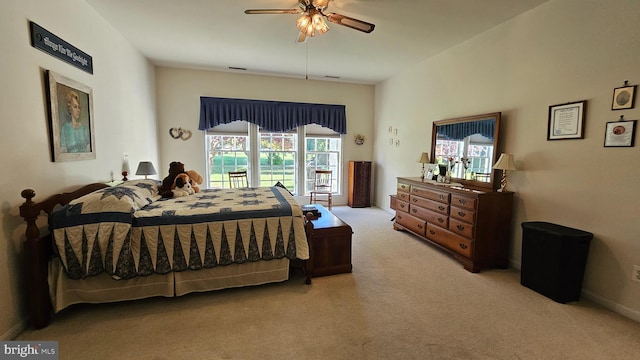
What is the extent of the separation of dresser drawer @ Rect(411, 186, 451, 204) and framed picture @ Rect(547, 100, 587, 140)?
3.74ft

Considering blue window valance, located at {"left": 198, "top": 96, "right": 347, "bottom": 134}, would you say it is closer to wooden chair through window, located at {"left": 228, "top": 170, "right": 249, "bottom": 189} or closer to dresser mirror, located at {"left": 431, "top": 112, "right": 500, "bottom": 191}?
wooden chair through window, located at {"left": 228, "top": 170, "right": 249, "bottom": 189}

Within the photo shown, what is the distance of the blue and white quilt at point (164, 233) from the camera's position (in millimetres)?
2000

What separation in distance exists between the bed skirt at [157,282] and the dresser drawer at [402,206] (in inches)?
88.0

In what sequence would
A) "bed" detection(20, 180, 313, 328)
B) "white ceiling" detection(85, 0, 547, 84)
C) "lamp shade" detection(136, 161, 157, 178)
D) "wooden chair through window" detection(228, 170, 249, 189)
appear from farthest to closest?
1. "wooden chair through window" detection(228, 170, 249, 189)
2. "lamp shade" detection(136, 161, 157, 178)
3. "white ceiling" detection(85, 0, 547, 84)
4. "bed" detection(20, 180, 313, 328)

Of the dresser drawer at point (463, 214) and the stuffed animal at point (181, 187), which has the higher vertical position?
the stuffed animal at point (181, 187)

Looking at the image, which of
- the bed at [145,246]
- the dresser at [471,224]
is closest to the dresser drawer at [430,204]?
the dresser at [471,224]

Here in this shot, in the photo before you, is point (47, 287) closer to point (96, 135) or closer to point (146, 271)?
point (146, 271)

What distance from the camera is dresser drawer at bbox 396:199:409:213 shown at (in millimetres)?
4090

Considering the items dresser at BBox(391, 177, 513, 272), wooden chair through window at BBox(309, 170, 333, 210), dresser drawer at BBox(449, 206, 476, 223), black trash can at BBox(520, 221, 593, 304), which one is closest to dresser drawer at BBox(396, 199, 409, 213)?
dresser at BBox(391, 177, 513, 272)

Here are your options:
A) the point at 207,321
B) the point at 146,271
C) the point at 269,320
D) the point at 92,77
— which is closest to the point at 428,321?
the point at 269,320

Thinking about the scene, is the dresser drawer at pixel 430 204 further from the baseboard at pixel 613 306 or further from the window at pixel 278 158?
the window at pixel 278 158

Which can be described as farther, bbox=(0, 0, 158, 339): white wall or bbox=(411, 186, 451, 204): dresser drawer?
bbox=(411, 186, 451, 204): dresser drawer

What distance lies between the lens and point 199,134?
17.1 ft

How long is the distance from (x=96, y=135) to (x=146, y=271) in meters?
1.65
